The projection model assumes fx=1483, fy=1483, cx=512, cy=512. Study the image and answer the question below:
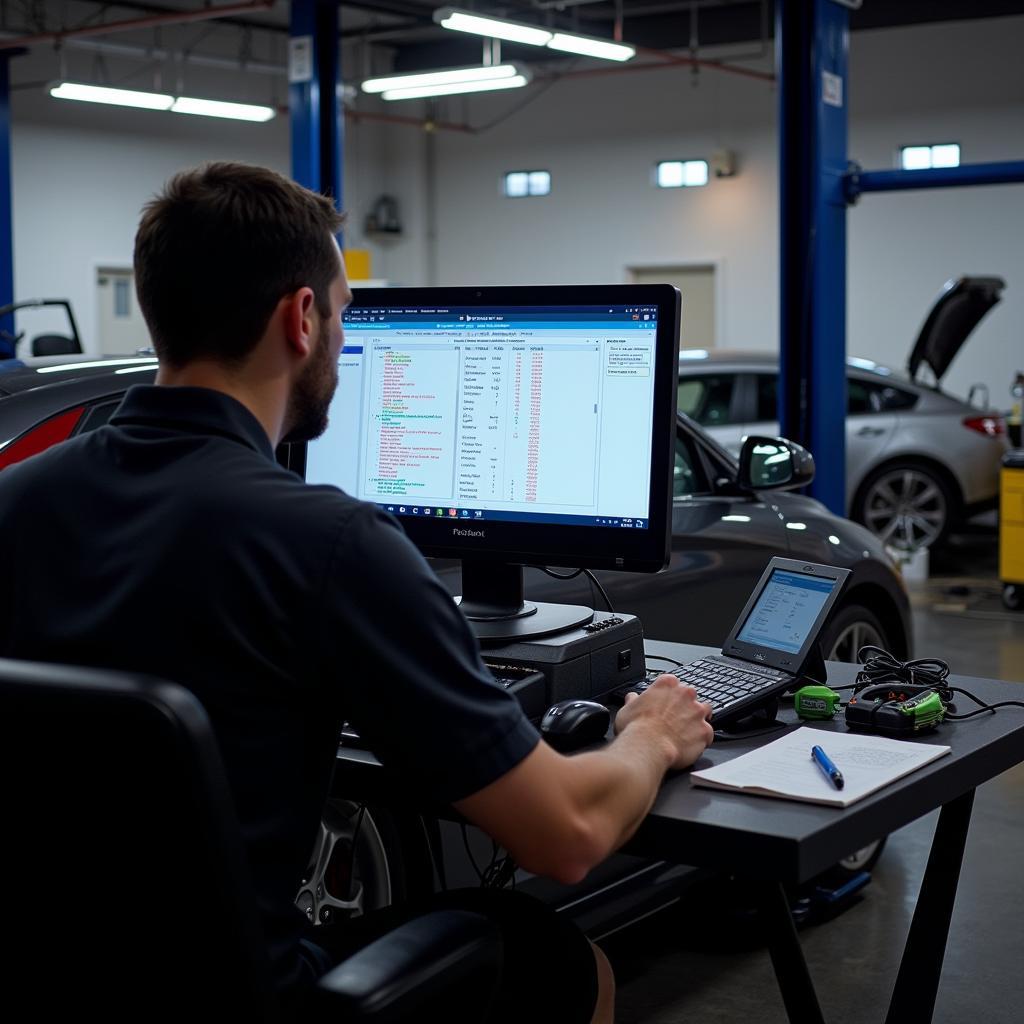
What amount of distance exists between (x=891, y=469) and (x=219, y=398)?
949 cm

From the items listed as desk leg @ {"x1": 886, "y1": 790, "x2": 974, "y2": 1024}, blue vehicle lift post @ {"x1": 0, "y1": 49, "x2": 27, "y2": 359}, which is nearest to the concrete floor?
desk leg @ {"x1": 886, "y1": 790, "x2": 974, "y2": 1024}

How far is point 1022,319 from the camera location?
43.1 ft

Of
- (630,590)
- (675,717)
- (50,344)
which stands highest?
(50,344)

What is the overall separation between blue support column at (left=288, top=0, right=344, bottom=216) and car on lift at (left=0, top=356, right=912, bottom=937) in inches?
204

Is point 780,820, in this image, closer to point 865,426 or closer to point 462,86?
point 865,426

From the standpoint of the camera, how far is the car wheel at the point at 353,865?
2842 mm

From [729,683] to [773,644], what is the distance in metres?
0.15

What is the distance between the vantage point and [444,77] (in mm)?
10906

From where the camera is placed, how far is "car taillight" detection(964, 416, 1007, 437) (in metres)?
10.5

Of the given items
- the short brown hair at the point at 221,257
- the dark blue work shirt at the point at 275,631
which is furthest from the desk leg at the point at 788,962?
the short brown hair at the point at 221,257

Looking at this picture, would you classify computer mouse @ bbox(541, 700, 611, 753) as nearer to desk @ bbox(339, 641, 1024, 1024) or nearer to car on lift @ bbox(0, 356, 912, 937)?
desk @ bbox(339, 641, 1024, 1024)

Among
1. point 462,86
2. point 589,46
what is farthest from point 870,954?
point 462,86

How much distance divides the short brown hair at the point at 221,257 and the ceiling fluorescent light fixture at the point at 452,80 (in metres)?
9.57

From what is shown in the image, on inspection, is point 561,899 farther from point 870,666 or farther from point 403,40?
point 403,40
